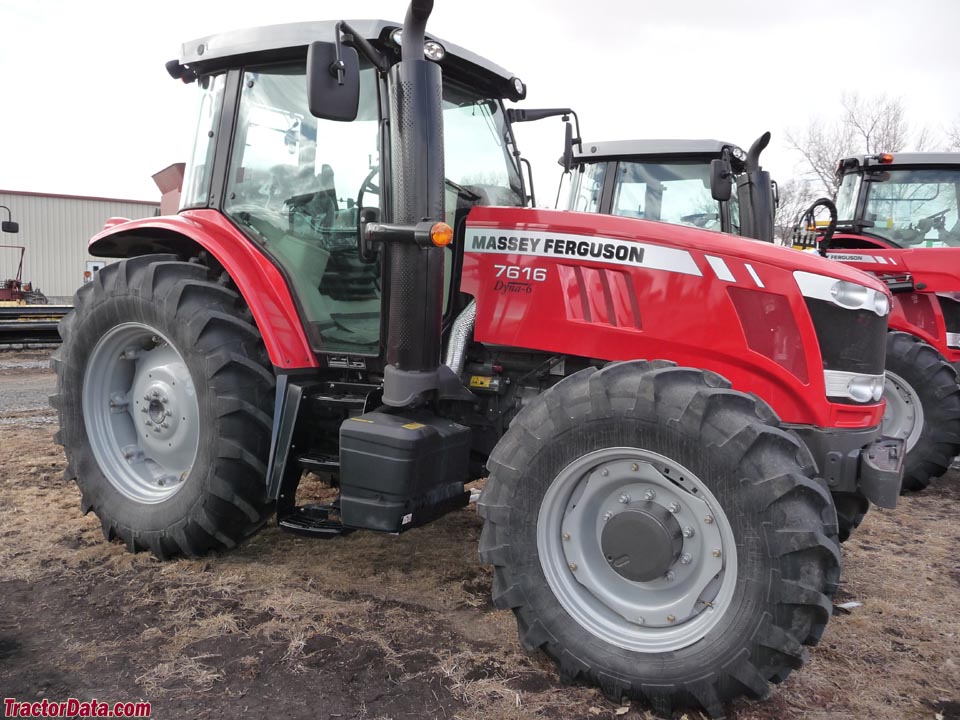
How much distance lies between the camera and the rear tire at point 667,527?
2258 mm

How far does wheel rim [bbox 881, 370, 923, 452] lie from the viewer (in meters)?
5.45

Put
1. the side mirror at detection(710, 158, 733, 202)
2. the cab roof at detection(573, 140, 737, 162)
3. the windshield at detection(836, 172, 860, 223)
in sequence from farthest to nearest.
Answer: the windshield at detection(836, 172, 860, 223)
the cab roof at detection(573, 140, 737, 162)
the side mirror at detection(710, 158, 733, 202)

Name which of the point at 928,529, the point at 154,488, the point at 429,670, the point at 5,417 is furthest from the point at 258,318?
the point at 5,417

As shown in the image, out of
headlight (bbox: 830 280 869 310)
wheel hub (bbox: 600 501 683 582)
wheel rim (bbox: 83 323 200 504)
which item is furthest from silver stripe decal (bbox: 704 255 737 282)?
wheel rim (bbox: 83 323 200 504)

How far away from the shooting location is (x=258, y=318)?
3314mm

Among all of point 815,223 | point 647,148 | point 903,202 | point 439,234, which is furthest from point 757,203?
point 439,234

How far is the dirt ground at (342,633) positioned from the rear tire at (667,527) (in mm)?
189

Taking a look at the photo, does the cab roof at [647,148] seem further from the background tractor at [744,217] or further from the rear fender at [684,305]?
the rear fender at [684,305]

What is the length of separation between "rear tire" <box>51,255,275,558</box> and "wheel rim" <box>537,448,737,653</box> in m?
1.42

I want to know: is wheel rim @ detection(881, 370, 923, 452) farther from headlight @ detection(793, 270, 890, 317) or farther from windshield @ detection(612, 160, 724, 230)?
headlight @ detection(793, 270, 890, 317)

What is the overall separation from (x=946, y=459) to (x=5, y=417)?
748 centimetres

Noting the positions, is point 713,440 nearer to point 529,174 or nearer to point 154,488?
point 529,174

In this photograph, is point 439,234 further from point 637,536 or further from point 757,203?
point 757,203

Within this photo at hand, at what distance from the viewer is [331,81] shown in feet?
8.56
